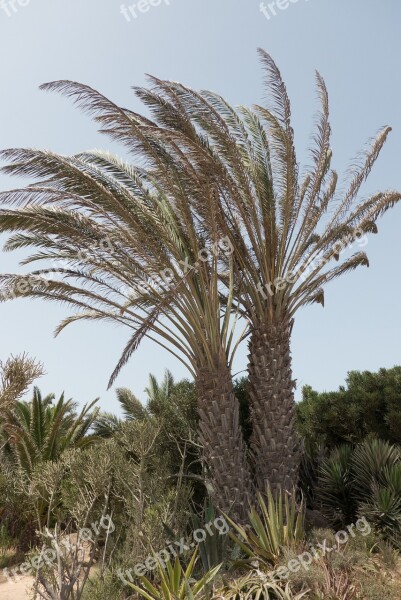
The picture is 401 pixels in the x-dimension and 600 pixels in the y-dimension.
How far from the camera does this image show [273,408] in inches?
397

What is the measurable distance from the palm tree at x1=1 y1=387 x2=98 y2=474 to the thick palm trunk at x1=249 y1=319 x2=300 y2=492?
6117mm

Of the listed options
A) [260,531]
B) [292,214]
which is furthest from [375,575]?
[292,214]

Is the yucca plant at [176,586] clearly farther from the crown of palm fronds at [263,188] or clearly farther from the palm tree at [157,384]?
the palm tree at [157,384]

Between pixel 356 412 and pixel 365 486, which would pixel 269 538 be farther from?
pixel 356 412

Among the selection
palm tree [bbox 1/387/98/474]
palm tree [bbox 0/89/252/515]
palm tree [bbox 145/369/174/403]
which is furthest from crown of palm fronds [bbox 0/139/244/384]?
palm tree [bbox 145/369/174/403]

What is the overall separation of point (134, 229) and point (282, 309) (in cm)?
322

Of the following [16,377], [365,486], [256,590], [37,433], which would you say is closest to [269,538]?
[256,590]

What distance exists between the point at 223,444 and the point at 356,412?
589 cm

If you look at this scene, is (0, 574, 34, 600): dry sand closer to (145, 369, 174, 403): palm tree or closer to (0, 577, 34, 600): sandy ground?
(0, 577, 34, 600): sandy ground

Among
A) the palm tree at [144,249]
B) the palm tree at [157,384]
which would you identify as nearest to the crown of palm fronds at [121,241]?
the palm tree at [144,249]

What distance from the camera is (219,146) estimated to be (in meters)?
9.98

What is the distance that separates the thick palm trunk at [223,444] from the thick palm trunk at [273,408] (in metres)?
0.41

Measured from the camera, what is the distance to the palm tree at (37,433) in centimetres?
1397

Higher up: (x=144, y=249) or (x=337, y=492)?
(x=144, y=249)
